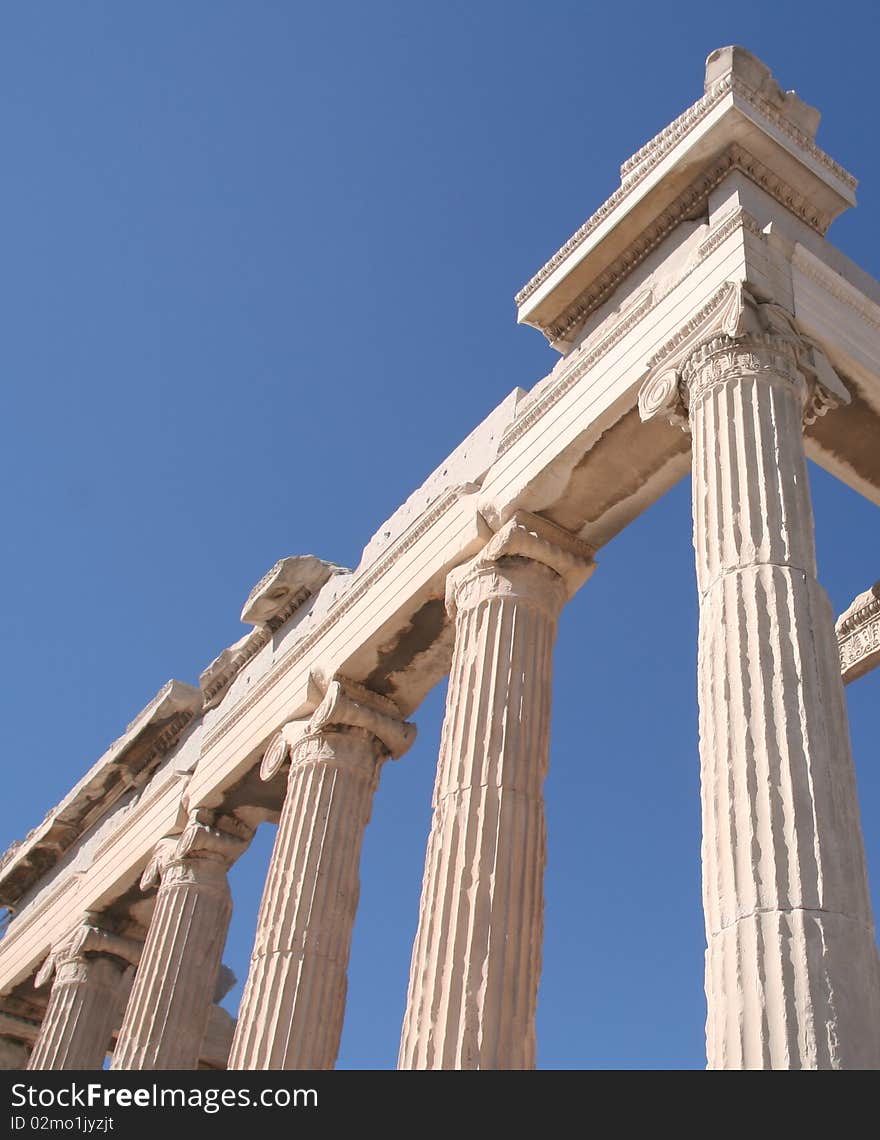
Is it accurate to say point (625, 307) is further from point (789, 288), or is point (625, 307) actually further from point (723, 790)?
point (723, 790)

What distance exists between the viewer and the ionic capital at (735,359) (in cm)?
1631

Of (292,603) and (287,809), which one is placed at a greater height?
(292,603)

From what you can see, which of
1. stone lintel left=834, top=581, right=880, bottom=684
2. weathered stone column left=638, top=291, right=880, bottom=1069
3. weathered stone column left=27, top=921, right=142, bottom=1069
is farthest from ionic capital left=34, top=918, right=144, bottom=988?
weathered stone column left=638, top=291, right=880, bottom=1069

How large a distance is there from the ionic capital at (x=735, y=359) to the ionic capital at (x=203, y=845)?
14082 mm

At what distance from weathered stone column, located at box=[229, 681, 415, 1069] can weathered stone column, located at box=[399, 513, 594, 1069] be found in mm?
3940

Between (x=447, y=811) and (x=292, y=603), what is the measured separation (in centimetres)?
1093

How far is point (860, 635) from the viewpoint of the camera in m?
25.4

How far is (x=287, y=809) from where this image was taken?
23.0 metres

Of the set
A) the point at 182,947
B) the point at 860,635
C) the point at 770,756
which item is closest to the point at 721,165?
the point at 770,756

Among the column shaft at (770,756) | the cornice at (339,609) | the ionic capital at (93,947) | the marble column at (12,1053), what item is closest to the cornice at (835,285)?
the column shaft at (770,756)

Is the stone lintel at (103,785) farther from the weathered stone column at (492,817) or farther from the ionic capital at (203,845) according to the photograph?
the weathered stone column at (492,817)

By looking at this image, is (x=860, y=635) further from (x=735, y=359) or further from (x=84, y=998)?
(x=84, y=998)
